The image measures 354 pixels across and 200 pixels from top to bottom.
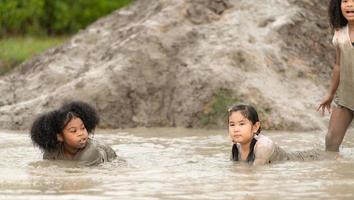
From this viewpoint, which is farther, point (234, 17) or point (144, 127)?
point (234, 17)

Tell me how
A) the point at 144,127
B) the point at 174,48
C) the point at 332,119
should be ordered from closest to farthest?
A: the point at 332,119 → the point at 144,127 → the point at 174,48

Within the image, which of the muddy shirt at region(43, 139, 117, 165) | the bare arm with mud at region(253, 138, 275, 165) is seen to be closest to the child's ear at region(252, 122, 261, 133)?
the bare arm with mud at region(253, 138, 275, 165)

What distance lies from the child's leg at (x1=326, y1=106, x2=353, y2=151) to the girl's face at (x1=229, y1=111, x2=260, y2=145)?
3.41 ft

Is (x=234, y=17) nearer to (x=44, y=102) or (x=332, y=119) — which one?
(x=44, y=102)

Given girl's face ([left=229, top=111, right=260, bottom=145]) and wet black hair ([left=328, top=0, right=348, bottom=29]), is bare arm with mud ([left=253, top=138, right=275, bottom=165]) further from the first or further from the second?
wet black hair ([left=328, top=0, right=348, bottom=29])

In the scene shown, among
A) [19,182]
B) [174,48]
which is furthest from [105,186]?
[174,48]

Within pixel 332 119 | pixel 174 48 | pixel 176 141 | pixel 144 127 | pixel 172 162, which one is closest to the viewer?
pixel 172 162

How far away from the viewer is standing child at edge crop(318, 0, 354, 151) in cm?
827

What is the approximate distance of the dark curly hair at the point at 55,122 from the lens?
7.97 metres

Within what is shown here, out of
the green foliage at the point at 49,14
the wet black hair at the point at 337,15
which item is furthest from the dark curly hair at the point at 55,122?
the green foliage at the point at 49,14

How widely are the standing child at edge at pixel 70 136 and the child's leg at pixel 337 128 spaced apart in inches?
76.3

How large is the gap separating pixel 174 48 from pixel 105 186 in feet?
16.5

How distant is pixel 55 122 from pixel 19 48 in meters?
8.46

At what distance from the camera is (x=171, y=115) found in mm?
10797
